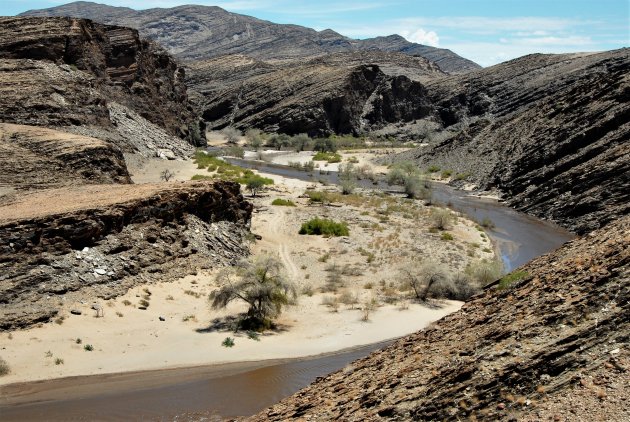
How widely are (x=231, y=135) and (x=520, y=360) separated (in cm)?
9540

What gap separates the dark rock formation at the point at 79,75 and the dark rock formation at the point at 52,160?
867 cm

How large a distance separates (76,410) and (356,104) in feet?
330

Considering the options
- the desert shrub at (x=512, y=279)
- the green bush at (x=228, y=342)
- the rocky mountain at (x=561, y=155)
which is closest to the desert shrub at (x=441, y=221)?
the rocky mountain at (x=561, y=155)

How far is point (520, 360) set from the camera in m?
8.83

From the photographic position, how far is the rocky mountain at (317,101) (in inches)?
4208

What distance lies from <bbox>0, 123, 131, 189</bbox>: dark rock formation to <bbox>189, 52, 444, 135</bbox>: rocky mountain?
70.4 m

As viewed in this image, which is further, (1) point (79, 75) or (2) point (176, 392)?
(1) point (79, 75)

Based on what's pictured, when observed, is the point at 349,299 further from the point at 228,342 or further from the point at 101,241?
the point at 101,241

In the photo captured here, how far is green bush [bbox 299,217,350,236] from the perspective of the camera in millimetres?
35562

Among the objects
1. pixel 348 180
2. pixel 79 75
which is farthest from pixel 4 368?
pixel 348 180

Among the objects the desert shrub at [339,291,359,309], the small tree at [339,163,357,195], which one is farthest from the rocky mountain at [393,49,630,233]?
the desert shrub at [339,291,359,309]

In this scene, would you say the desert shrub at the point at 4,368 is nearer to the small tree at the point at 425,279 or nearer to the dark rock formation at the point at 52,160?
the small tree at the point at 425,279

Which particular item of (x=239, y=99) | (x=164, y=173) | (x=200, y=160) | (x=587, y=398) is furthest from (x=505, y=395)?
(x=239, y=99)

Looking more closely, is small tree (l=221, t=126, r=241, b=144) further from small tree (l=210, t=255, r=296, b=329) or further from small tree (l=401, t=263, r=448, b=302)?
small tree (l=210, t=255, r=296, b=329)
